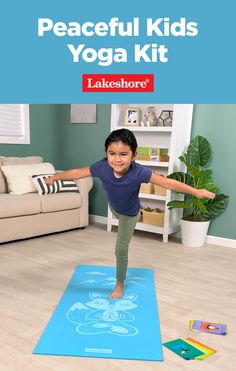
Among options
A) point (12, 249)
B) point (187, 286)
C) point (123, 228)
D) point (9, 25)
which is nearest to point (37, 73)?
point (9, 25)

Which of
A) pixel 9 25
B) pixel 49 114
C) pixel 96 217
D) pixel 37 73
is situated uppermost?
pixel 9 25

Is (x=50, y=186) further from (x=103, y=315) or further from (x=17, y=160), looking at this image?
(x=103, y=315)

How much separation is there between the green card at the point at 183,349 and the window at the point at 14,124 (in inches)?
133

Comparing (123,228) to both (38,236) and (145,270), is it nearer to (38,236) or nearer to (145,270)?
(145,270)

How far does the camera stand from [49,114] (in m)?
4.85

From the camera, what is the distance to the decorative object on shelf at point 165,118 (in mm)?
3834

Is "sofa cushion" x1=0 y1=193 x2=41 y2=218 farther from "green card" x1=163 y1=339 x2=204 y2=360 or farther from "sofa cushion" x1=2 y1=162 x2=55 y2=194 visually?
"green card" x1=163 y1=339 x2=204 y2=360

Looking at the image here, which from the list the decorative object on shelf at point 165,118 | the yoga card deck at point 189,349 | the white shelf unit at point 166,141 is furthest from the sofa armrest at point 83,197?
the yoga card deck at point 189,349

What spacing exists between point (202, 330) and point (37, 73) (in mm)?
2062

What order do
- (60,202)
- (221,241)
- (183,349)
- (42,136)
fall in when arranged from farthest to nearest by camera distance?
(42,136)
(60,202)
(221,241)
(183,349)

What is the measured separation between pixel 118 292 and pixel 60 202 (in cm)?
173

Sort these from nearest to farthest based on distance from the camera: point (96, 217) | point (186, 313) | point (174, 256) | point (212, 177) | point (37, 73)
A: point (186, 313) → point (37, 73) → point (174, 256) → point (212, 177) → point (96, 217)

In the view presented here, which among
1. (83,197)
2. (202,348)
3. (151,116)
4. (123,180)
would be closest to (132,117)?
(151,116)

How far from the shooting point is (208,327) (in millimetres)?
1920
